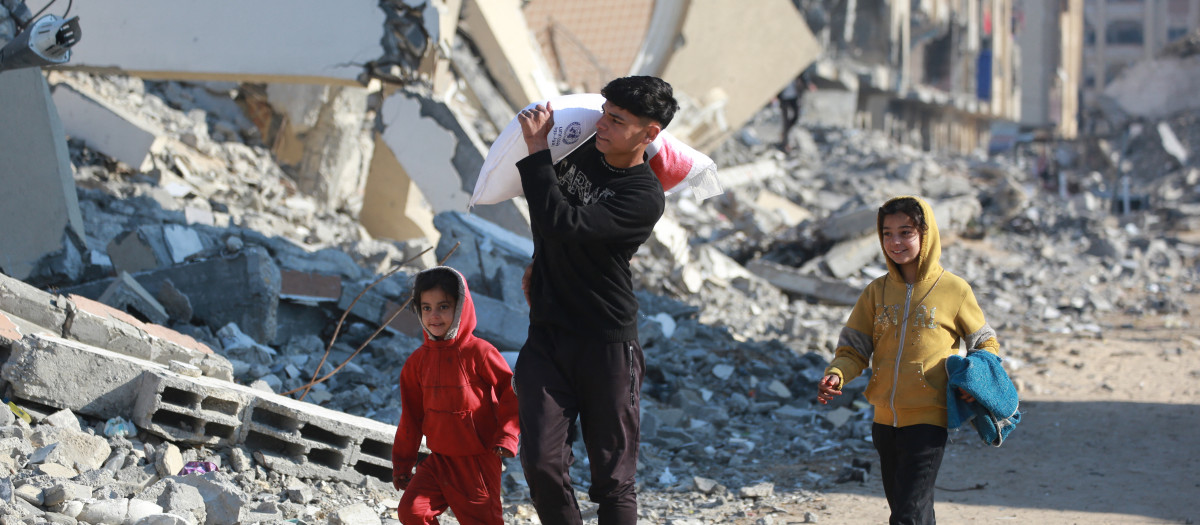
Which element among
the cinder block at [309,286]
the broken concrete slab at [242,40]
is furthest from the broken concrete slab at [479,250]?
the broken concrete slab at [242,40]

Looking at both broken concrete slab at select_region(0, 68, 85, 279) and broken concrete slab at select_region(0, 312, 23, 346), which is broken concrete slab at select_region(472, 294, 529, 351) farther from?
broken concrete slab at select_region(0, 312, 23, 346)

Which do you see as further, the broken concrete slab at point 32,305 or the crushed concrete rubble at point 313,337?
the broken concrete slab at point 32,305

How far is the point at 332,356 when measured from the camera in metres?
5.02

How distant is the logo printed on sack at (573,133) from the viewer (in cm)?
248

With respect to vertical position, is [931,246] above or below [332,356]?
above

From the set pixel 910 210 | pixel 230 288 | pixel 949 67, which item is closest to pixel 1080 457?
pixel 910 210

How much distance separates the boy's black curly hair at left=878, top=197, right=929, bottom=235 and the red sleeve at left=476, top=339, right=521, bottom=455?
3.70ft

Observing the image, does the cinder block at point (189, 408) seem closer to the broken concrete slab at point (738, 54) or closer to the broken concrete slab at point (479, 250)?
the broken concrete slab at point (479, 250)

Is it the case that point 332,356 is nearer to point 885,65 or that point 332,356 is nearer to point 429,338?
point 429,338

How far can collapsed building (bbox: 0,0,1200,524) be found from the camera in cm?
343

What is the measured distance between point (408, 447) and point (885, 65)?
3061cm

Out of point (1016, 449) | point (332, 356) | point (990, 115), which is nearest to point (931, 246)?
point (1016, 449)

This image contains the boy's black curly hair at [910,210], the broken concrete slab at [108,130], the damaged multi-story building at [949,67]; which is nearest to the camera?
the boy's black curly hair at [910,210]

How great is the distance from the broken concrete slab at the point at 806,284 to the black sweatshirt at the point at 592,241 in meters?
6.80
